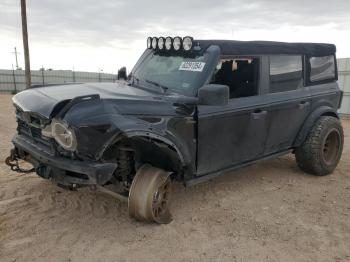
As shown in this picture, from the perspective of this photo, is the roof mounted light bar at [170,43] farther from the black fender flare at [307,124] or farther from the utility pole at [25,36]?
the utility pole at [25,36]

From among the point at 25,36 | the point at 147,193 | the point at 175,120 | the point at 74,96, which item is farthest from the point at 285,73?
the point at 25,36

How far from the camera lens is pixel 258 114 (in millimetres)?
4941

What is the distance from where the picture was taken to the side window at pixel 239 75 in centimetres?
472

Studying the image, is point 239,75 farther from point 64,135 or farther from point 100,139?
point 64,135

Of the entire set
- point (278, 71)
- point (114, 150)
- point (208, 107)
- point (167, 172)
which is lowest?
point (167, 172)

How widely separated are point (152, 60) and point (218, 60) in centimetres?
102

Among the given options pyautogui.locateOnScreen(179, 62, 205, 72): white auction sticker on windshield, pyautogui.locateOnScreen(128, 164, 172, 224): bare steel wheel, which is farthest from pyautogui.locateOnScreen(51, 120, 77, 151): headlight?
pyautogui.locateOnScreen(179, 62, 205, 72): white auction sticker on windshield

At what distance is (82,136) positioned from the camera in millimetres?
3469

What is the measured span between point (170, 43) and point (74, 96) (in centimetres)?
146

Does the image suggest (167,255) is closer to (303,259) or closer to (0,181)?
(303,259)

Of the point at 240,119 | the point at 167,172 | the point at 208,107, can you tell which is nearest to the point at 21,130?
the point at 167,172

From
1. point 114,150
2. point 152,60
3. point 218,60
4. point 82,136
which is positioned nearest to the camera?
point 82,136

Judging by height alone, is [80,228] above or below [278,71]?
below

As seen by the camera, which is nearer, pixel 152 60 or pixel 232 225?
pixel 232 225
